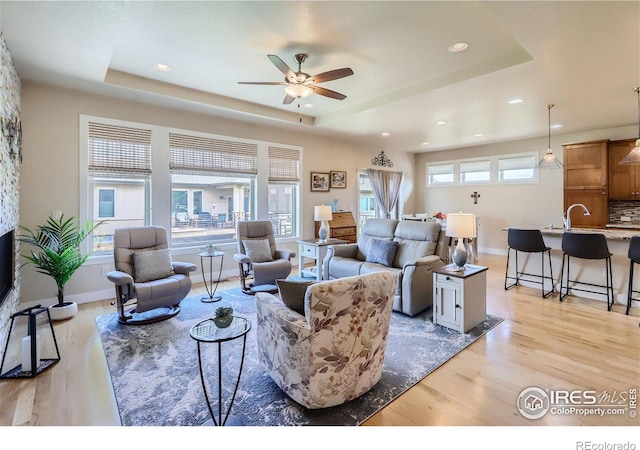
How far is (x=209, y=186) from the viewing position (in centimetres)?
533

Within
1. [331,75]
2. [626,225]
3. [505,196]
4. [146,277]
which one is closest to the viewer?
[331,75]

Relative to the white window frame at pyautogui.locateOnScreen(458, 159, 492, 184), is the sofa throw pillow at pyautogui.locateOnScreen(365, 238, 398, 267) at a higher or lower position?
lower

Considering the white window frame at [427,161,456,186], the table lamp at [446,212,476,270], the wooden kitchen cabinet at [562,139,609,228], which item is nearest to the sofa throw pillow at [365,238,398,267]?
the table lamp at [446,212,476,270]

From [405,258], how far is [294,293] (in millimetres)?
2376

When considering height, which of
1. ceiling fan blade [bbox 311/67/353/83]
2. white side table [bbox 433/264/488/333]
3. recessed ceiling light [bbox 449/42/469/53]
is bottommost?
white side table [bbox 433/264/488/333]

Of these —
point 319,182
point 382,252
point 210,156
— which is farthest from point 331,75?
point 319,182

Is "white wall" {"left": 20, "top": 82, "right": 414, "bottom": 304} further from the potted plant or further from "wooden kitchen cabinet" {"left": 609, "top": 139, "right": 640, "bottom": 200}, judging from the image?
"wooden kitchen cabinet" {"left": 609, "top": 139, "right": 640, "bottom": 200}

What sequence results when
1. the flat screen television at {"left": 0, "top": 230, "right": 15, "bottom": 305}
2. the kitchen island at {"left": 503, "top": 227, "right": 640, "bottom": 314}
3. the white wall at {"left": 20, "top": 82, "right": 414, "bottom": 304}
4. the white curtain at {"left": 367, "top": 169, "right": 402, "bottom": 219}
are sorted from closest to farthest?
the flat screen television at {"left": 0, "top": 230, "right": 15, "bottom": 305} < the white wall at {"left": 20, "top": 82, "right": 414, "bottom": 304} < the kitchen island at {"left": 503, "top": 227, "right": 640, "bottom": 314} < the white curtain at {"left": 367, "top": 169, "right": 402, "bottom": 219}

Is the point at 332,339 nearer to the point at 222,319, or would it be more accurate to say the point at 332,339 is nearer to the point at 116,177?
the point at 222,319

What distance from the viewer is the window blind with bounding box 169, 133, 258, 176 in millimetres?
4910

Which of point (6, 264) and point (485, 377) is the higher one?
point (6, 264)

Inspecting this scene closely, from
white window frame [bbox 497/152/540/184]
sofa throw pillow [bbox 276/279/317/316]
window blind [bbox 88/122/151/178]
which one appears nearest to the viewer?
sofa throw pillow [bbox 276/279/317/316]

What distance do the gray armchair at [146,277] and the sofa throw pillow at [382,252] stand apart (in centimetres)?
231

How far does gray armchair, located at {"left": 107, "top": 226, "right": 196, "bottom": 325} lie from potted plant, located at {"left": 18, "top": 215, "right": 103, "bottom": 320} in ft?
1.64
